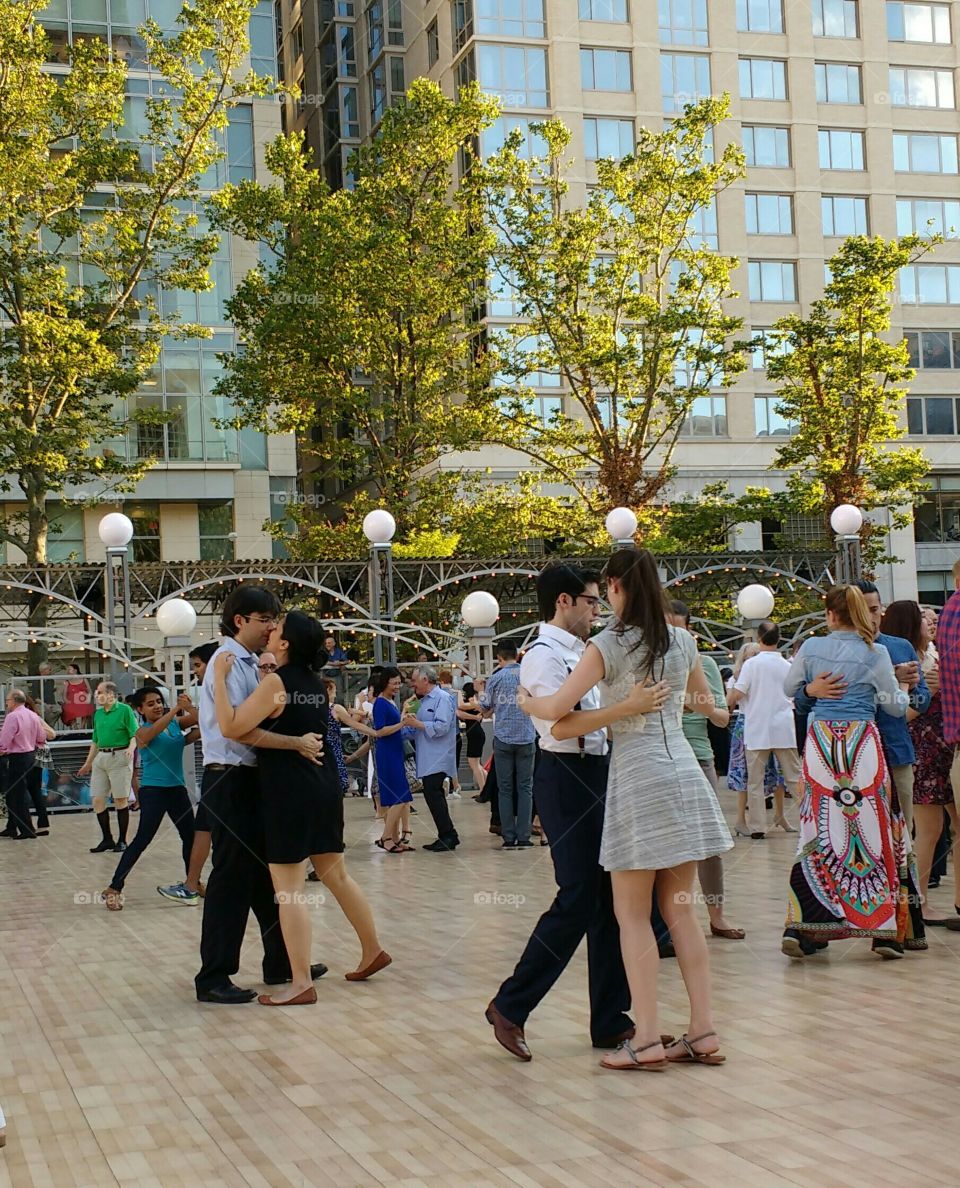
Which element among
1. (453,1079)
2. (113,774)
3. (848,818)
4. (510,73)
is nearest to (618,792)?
(453,1079)

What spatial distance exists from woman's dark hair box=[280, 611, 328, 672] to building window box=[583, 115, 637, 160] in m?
43.4

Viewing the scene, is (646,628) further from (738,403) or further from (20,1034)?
(738,403)

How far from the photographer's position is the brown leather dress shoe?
578 cm

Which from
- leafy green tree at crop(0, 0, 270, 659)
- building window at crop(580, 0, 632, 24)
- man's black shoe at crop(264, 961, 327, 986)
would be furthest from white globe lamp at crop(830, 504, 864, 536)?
building window at crop(580, 0, 632, 24)

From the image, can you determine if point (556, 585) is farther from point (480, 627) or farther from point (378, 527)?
point (480, 627)

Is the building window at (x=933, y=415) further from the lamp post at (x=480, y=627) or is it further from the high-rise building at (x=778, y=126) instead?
the lamp post at (x=480, y=627)

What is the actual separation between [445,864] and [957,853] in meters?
5.46

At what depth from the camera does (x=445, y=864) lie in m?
13.1

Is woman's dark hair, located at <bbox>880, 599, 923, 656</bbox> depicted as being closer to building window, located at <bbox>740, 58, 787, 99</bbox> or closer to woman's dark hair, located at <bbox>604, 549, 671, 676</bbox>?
woman's dark hair, located at <bbox>604, 549, 671, 676</bbox>

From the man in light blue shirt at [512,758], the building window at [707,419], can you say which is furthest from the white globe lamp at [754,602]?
the building window at [707,419]

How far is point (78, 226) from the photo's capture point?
28812mm

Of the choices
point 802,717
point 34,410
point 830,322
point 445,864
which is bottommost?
point 445,864

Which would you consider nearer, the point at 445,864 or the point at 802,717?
the point at 802,717

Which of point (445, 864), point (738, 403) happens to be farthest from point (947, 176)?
point (445, 864)
